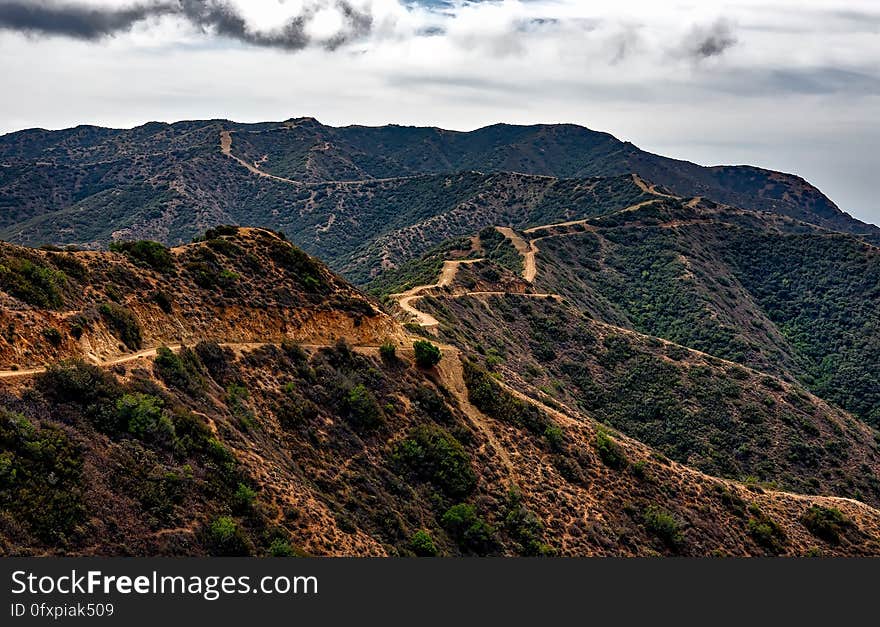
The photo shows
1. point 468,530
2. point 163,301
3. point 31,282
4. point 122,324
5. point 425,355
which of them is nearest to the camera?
point 31,282

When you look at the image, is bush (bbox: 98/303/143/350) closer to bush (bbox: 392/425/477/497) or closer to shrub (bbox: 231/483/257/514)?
shrub (bbox: 231/483/257/514)

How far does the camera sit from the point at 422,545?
29734 millimetres

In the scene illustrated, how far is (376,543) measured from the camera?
27938 mm

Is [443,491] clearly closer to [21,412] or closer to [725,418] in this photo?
[21,412]

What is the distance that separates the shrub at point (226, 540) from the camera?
2219 centimetres

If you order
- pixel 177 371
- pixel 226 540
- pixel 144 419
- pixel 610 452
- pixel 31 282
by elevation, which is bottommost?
pixel 610 452

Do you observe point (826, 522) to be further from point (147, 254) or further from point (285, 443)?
point (147, 254)

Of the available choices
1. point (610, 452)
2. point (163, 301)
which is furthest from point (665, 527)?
point (163, 301)

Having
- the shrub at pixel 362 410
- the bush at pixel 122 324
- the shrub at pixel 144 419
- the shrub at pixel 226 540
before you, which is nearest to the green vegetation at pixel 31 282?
the bush at pixel 122 324

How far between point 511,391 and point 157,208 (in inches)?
6342

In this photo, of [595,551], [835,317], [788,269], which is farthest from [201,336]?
[788,269]

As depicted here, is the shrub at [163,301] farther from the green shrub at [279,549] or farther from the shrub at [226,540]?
the green shrub at [279,549]

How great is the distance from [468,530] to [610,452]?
15.3 m

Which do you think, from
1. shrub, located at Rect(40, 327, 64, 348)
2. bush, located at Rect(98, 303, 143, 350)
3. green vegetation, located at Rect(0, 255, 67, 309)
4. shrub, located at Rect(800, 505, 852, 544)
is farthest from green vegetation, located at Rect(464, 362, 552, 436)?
green vegetation, located at Rect(0, 255, 67, 309)
